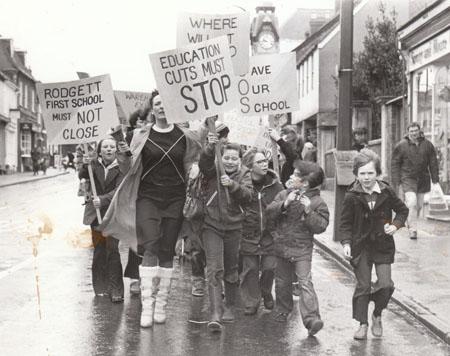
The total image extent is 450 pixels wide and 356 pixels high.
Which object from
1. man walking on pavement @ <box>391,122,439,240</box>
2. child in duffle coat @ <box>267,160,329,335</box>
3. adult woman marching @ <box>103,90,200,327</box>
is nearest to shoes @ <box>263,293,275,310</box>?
child in duffle coat @ <box>267,160,329,335</box>

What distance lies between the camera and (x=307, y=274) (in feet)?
23.1

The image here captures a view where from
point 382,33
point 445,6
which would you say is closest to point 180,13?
point 445,6

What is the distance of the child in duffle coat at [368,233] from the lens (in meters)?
6.69

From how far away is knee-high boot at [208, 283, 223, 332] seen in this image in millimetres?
6875

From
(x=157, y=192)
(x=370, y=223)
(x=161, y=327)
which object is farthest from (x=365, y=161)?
(x=161, y=327)

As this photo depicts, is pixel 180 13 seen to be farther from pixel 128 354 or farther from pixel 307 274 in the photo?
pixel 128 354

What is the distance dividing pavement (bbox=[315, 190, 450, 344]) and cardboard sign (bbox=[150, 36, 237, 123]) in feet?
8.38

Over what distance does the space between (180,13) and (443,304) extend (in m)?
4.03

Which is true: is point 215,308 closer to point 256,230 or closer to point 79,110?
point 256,230

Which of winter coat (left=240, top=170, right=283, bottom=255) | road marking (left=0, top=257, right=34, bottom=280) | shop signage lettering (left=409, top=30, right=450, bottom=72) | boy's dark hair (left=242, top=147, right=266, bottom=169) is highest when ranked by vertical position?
shop signage lettering (left=409, top=30, right=450, bottom=72)

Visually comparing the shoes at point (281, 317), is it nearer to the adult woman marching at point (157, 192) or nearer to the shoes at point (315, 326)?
the shoes at point (315, 326)

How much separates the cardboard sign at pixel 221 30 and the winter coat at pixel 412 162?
189 inches

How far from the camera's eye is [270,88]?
31.2 ft

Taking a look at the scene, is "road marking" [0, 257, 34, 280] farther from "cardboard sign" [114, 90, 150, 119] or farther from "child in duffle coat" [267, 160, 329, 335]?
"child in duffle coat" [267, 160, 329, 335]
